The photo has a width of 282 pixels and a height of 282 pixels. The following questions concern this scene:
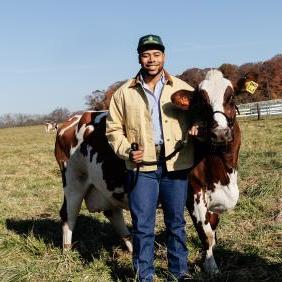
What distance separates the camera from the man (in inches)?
163

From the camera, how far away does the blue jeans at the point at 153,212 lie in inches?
167

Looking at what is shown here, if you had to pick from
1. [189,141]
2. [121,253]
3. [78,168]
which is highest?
[189,141]

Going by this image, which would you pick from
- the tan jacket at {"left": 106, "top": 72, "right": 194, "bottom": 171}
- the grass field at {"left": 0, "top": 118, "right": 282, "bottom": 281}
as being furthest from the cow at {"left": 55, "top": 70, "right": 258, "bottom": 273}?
the grass field at {"left": 0, "top": 118, "right": 282, "bottom": 281}

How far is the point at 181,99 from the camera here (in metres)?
4.22

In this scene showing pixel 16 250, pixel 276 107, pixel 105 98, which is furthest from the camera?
pixel 276 107

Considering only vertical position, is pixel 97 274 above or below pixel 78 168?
below

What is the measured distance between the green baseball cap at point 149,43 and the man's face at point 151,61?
0.03m

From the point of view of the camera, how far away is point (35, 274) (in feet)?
16.3

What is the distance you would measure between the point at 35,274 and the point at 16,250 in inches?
42.0

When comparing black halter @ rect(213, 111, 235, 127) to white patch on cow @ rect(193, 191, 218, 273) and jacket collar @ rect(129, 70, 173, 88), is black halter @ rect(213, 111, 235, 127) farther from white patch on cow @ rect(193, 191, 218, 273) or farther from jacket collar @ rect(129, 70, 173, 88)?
white patch on cow @ rect(193, 191, 218, 273)

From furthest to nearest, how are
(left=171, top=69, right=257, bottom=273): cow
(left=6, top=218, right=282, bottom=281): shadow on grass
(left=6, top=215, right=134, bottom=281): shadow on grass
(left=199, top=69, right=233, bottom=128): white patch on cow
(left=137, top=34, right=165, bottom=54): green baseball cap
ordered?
(left=6, top=215, right=134, bottom=281): shadow on grass → (left=6, top=218, right=282, bottom=281): shadow on grass → (left=171, top=69, right=257, bottom=273): cow → (left=199, top=69, right=233, bottom=128): white patch on cow → (left=137, top=34, right=165, bottom=54): green baseball cap

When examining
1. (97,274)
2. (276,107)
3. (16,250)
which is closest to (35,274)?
(97,274)

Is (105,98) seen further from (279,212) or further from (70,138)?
(279,212)

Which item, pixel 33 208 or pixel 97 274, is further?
pixel 33 208
